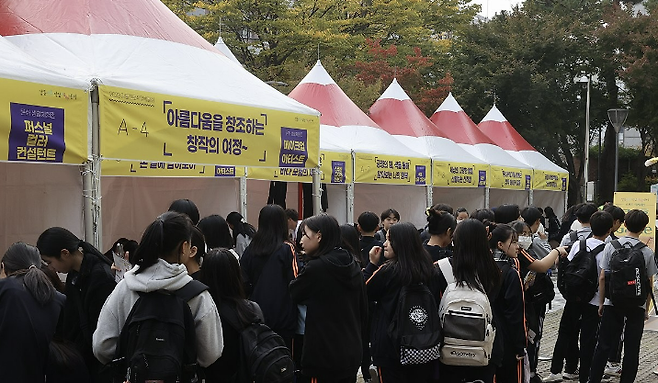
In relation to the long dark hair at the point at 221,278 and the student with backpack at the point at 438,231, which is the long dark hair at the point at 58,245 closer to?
the long dark hair at the point at 221,278

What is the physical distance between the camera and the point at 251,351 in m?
3.48

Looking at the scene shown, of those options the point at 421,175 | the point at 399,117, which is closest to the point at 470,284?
the point at 421,175

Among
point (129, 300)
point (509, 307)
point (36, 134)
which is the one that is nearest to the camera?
point (129, 300)

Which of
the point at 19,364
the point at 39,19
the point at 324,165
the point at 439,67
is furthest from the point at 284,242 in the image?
the point at 439,67

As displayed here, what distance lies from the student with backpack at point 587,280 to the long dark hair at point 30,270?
15.7ft

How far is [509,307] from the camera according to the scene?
4.83 m

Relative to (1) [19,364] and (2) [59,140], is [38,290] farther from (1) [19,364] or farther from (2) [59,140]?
(2) [59,140]

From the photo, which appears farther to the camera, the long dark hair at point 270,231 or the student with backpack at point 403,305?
the long dark hair at point 270,231

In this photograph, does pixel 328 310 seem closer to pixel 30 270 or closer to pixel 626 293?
pixel 30 270

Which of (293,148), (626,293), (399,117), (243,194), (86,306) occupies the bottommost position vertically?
(626,293)

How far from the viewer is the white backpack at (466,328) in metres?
4.34

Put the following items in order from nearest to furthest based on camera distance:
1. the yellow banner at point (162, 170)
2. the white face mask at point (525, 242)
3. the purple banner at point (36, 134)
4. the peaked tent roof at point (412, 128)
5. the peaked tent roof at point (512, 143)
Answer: the purple banner at point (36, 134) → the white face mask at point (525, 242) → the yellow banner at point (162, 170) → the peaked tent roof at point (412, 128) → the peaked tent roof at point (512, 143)

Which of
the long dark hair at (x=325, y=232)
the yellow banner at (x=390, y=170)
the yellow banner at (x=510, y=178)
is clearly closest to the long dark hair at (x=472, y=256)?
the long dark hair at (x=325, y=232)

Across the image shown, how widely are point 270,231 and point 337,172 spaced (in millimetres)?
6302
